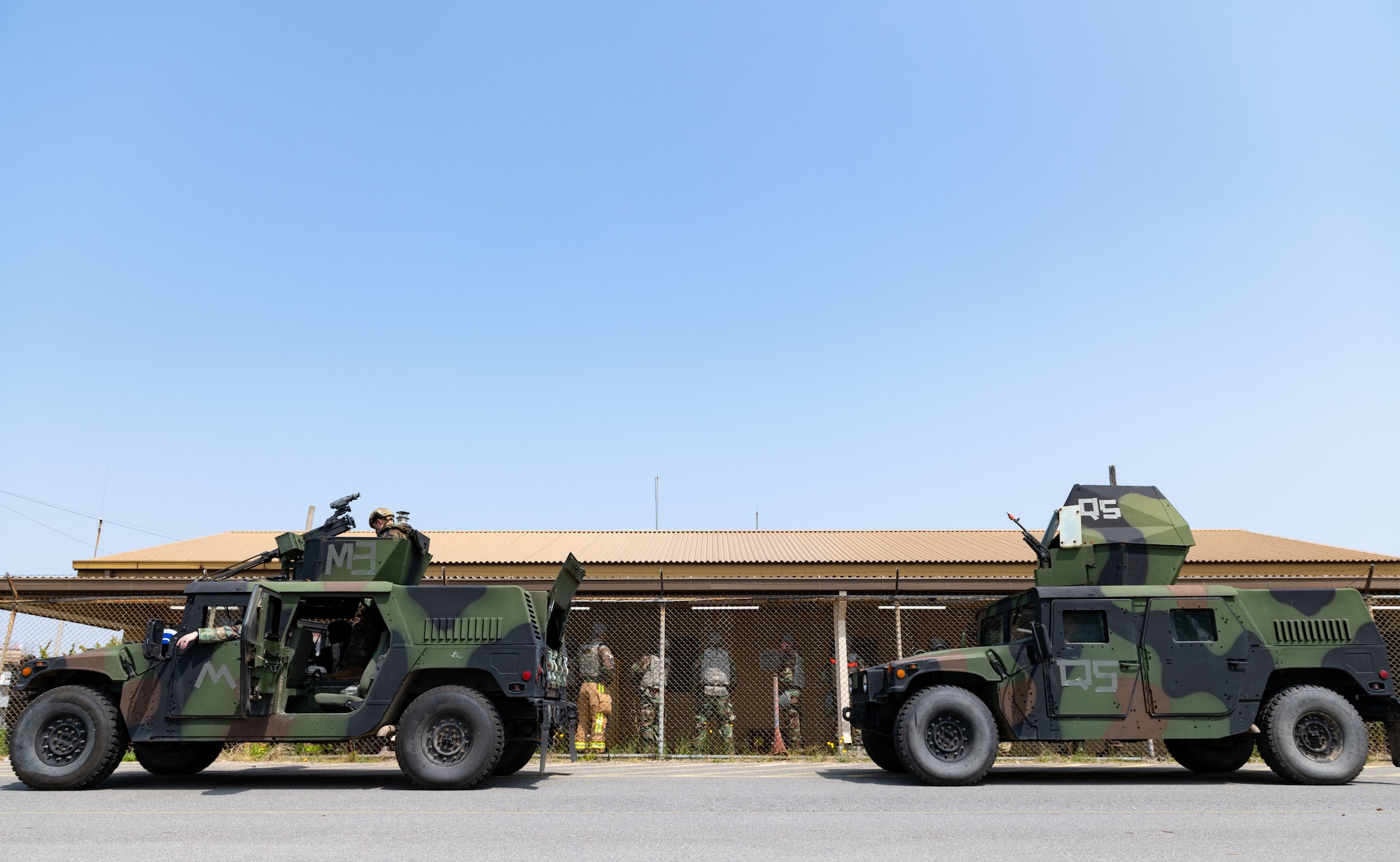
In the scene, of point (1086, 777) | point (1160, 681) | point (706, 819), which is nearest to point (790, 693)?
point (1086, 777)

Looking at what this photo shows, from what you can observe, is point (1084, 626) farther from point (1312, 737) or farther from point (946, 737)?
point (1312, 737)

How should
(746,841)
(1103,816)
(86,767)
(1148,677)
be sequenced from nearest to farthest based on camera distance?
(746,841) < (1103,816) < (86,767) < (1148,677)

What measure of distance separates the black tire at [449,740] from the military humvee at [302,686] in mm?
11

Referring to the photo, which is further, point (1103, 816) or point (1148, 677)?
point (1148, 677)

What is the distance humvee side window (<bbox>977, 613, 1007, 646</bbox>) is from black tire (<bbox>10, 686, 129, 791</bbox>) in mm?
7787

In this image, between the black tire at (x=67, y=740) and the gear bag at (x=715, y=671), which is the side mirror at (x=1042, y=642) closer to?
the gear bag at (x=715, y=671)

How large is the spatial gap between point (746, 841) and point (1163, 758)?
25.9ft

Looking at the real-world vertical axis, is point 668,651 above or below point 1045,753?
above

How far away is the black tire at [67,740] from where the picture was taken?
8.07m

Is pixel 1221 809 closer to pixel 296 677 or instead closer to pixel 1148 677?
pixel 1148 677

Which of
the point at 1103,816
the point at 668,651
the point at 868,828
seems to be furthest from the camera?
the point at 668,651

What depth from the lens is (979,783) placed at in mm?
8594

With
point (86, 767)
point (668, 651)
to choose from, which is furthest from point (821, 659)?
point (86, 767)

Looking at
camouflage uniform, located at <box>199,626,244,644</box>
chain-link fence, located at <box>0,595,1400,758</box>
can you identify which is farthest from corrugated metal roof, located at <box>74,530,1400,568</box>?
camouflage uniform, located at <box>199,626,244,644</box>
